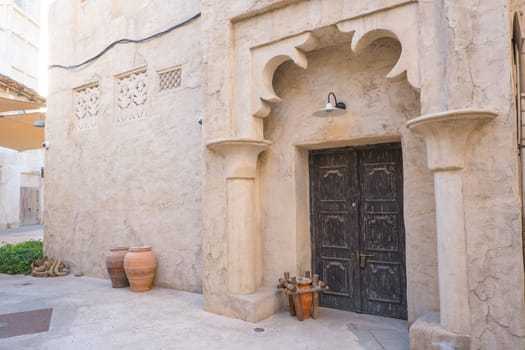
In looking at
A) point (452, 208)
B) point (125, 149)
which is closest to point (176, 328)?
point (452, 208)

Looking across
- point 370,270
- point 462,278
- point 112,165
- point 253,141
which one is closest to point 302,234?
point 370,270

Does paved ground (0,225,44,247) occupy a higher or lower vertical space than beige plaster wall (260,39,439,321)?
lower

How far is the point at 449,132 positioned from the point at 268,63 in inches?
87.2

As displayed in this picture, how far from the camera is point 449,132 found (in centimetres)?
325

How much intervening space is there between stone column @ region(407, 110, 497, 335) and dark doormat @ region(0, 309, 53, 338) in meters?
4.22

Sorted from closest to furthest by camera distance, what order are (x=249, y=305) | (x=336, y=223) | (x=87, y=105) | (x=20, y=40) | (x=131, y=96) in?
A: (x=249, y=305) < (x=336, y=223) < (x=131, y=96) < (x=87, y=105) < (x=20, y=40)

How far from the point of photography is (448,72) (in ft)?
10.9

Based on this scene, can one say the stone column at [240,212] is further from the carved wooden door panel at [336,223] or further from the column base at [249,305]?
the carved wooden door panel at [336,223]

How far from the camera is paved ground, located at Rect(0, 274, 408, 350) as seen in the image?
3838 millimetres

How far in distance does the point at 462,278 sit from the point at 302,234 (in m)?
2.09

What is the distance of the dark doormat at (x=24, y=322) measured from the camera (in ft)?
14.3

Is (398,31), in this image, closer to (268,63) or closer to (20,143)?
(268,63)

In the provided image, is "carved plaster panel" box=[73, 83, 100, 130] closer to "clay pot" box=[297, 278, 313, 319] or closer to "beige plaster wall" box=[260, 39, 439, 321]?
"beige plaster wall" box=[260, 39, 439, 321]

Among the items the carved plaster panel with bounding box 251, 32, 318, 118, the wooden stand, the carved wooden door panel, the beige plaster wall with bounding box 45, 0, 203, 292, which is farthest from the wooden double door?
the beige plaster wall with bounding box 45, 0, 203, 292
